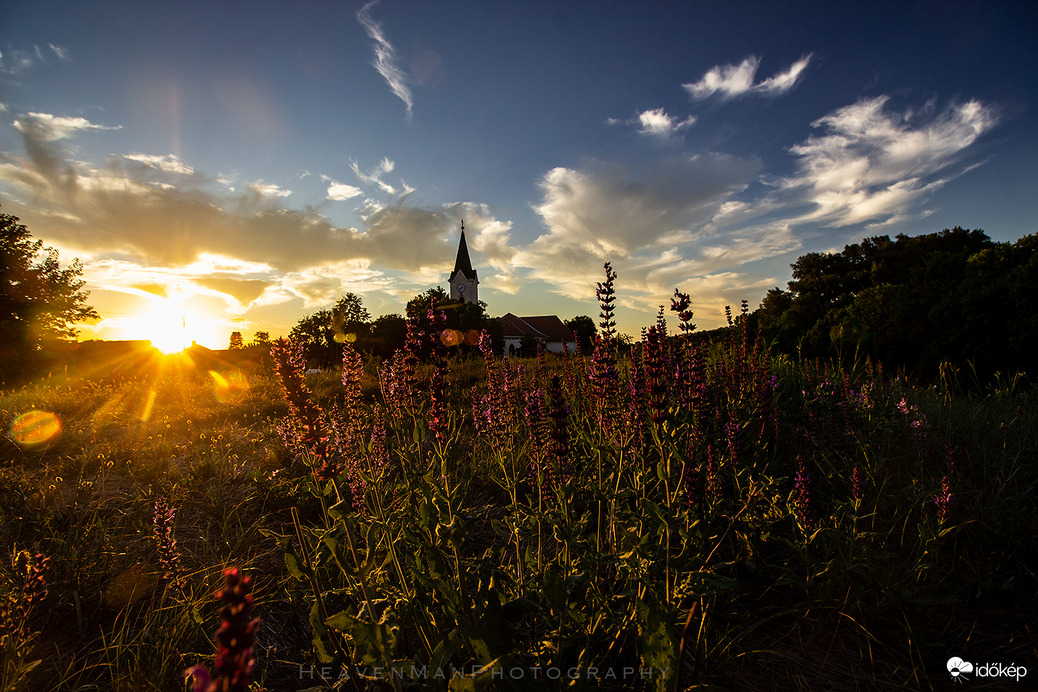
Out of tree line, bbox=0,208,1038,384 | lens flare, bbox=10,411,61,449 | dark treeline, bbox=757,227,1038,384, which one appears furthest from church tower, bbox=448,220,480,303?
lens flare, bbox=10,411,61,449

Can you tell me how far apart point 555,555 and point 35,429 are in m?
7.15

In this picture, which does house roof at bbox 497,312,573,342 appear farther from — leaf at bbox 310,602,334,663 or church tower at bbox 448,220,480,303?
leaf at bbox 310,602,334,663

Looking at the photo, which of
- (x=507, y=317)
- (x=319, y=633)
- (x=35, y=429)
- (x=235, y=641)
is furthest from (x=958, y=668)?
(x=507, y=317)

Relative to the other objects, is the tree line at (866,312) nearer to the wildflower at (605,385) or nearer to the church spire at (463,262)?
the wildflower at (605,385)

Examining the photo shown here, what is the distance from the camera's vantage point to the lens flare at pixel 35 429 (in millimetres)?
4902

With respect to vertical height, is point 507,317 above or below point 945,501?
above

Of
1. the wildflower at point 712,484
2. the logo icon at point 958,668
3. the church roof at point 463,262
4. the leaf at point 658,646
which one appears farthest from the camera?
the church roof at point 463,262

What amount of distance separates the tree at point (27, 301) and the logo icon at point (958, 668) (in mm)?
31373

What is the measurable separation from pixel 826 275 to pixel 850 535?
128 feet

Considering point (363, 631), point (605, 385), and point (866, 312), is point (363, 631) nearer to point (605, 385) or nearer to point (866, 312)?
point (605, 385)

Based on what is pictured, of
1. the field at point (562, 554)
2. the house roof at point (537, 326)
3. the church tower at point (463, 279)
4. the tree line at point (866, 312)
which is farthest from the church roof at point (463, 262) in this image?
the field at point (562, 554)

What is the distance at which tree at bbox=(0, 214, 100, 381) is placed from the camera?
70.4ft

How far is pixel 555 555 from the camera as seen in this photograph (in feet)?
7.83

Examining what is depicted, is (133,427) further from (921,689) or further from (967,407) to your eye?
(967,407)
